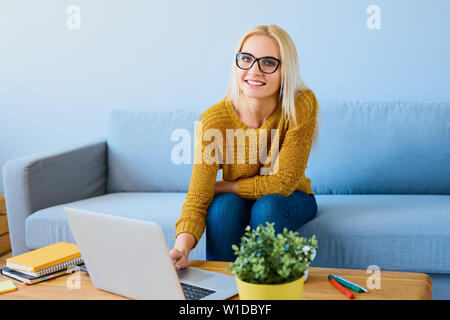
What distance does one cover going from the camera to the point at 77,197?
227 centimetres

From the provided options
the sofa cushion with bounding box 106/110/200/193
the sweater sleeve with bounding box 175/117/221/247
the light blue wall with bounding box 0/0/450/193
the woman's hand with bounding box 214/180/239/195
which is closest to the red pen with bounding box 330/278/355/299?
the sweater sleeve with bounding box 175/117/221/247

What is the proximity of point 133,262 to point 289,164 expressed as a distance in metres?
0.73

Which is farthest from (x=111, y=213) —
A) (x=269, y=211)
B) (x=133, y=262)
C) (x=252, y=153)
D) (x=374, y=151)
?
(x=374, y=151)

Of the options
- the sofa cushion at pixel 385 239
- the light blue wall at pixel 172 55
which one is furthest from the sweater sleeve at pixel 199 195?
the light blue wall at pixel 172 55

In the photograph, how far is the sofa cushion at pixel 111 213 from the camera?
5.95 ft

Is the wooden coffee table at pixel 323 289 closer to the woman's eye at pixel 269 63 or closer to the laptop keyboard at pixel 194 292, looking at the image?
the laptop keyboard at pixel 194 292

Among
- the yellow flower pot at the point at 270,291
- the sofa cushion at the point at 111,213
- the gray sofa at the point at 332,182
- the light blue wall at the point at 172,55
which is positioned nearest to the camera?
the yellow flower pot at the point at 270,291

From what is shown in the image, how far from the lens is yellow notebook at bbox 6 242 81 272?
1.19 meters

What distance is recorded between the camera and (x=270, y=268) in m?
0.85

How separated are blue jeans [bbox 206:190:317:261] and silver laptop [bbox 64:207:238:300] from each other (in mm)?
325

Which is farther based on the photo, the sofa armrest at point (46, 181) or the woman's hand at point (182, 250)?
the sofa armrest at point (46, 181)

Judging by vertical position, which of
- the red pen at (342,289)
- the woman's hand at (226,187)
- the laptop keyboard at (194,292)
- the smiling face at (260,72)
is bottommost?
the laptop keyboard at (194,292)

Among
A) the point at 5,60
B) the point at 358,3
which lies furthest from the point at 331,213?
the point at 5,60

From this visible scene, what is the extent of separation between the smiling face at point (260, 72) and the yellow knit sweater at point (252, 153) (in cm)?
10
